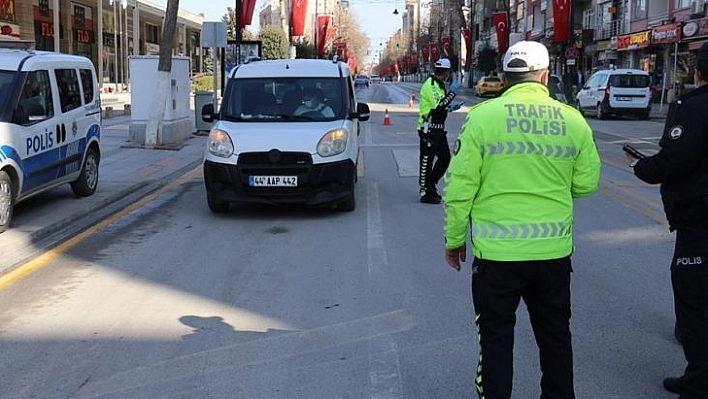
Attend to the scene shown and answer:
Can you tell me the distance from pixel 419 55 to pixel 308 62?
12478 cm

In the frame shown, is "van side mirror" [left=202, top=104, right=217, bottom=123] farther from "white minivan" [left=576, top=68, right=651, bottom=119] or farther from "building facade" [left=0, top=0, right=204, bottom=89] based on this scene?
"building facade" [left=0, top=0, right=204, bottom=89]

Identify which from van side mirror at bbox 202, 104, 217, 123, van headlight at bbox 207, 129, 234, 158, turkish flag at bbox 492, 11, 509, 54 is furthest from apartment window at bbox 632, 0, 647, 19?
van headlight at bbox 207, 129, 234, 158

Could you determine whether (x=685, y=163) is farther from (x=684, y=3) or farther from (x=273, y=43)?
(x=273, y=43)

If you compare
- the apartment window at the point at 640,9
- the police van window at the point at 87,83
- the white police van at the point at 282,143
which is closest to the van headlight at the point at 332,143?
the white police van at the point at 282,143

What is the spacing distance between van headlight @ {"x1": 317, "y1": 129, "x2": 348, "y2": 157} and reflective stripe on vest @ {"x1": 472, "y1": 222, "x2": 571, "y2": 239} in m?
5.98

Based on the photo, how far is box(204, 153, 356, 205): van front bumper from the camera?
362 inches

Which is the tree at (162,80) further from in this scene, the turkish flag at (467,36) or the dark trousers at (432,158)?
the turkish flag at (467,36)

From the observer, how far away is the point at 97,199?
10.6m

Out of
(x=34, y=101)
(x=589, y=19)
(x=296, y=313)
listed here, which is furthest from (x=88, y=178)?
(x=589, y=19)

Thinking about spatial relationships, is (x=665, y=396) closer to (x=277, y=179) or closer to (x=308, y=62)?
(x=277, y=179)

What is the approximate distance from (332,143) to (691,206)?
586 cm

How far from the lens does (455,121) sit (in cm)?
2766

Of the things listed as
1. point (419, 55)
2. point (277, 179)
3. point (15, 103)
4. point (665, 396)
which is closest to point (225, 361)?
point (665, 396)

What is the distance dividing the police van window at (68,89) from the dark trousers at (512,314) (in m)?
7.78
